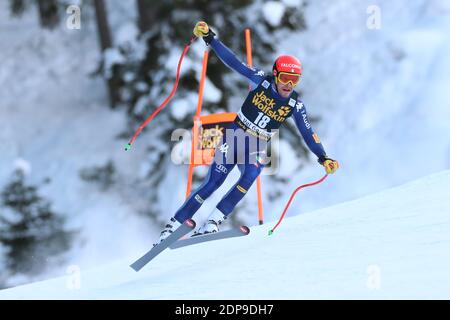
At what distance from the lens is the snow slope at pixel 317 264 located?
444cm

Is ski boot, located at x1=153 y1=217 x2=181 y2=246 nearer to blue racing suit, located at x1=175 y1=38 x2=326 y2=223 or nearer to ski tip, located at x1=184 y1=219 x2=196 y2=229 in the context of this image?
blue racing suit, located at x1=175 y1=38 x2=326 y2=223

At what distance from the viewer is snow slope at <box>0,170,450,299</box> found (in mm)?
4441

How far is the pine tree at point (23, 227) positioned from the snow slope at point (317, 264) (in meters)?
7.15

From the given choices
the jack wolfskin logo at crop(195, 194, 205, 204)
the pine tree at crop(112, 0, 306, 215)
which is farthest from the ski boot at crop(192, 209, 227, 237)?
the pine tree at crop(112, 0, 306, 215)

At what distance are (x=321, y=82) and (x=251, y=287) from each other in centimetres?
1034

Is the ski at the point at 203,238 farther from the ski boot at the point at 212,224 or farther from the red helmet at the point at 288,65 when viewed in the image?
the red helmet at the point at 288,65

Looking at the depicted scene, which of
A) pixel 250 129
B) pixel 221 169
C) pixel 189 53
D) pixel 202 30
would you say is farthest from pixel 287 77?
pixel 189 53

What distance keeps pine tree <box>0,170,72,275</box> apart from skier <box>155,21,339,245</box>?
26.4 feet

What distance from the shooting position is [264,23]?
39.8 feet

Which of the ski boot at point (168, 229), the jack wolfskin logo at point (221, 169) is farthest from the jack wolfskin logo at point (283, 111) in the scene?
the ski boot at point (168, 229)

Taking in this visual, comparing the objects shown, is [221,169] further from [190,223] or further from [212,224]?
[190,223]

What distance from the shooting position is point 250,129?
5367 mm

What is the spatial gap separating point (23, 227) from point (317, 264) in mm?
9116

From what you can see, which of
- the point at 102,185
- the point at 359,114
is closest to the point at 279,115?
the point at 359,114
